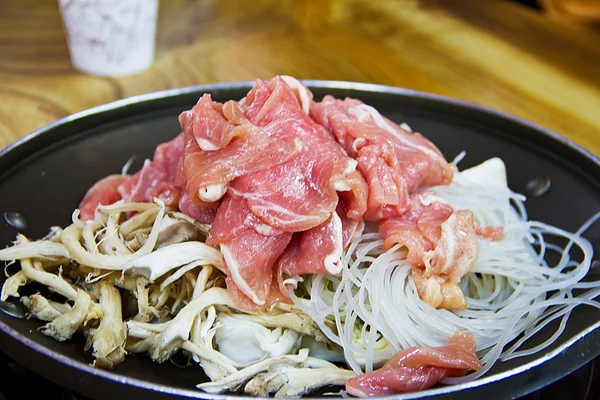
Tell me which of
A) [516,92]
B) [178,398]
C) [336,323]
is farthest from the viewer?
[516,92]

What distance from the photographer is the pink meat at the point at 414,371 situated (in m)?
1.51

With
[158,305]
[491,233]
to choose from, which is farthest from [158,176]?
[491,233]

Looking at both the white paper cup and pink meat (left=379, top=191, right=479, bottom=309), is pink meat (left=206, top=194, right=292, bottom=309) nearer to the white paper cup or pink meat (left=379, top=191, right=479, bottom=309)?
pink meat (left=379, top=191, right=479, bottom=309)

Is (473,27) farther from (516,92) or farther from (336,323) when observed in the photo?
(336,323)

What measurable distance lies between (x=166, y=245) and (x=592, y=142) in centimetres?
239

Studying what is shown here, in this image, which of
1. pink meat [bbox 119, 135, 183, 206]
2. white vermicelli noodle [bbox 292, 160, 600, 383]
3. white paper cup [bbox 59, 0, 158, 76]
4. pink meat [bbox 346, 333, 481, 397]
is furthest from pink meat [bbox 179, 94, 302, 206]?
white paper cup [bbox 59, 0, 158, 76]

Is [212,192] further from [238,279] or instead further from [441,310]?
[441,310]

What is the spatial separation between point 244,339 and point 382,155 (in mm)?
693

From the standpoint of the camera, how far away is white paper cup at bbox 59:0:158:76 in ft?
10.1

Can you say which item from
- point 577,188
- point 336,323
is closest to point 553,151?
point 577,188

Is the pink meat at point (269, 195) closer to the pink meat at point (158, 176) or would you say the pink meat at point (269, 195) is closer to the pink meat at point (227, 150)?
the pink meat at point (227, 150)

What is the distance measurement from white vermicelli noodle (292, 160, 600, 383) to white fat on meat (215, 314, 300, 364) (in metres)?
0.12

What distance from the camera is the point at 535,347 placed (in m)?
1.58

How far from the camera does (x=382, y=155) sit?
1.80m
